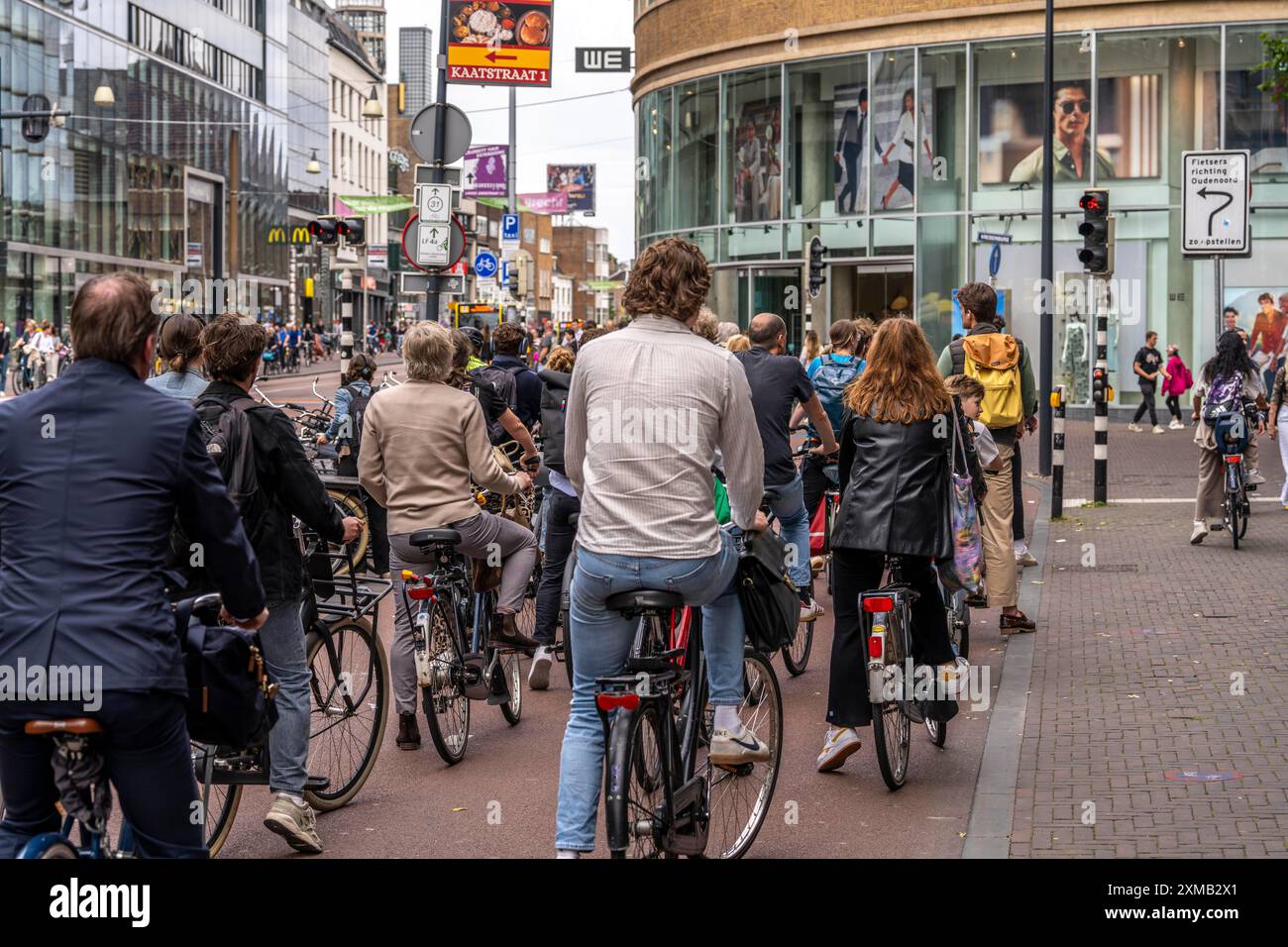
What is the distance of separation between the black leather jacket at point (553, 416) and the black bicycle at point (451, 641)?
1.61 metres

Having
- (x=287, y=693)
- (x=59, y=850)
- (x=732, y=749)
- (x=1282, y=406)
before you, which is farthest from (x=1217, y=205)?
(x=59, y=850)

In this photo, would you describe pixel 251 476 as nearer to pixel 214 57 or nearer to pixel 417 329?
pixel 417 329

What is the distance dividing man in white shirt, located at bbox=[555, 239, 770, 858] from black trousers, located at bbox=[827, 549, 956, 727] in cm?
203

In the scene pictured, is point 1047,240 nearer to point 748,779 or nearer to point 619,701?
point 748,779

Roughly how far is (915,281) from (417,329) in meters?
28.3

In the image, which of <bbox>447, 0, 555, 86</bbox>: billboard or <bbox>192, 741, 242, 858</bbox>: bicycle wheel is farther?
<bbox>447, 0, 555, 86</bbox>: billboard

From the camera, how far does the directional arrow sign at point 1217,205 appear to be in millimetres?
15906

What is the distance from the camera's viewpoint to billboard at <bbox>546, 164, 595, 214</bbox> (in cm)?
12069

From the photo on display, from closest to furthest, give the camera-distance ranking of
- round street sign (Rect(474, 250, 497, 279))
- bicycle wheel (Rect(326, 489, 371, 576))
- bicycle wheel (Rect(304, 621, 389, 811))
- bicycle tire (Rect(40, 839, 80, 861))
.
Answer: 1. bicycle tire (Rect(40, 839, 80, 861))
2. bicycle wheel (Rect(304, 621, 389, 811))
3. bicycle wheel (Rect(326, 489, 371, 576))
4. round street sign (Rect(474, 250, 497, 279))

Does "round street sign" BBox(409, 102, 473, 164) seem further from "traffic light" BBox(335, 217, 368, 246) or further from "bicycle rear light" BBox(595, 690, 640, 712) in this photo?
"bicycle rear light" BBox(595, 690, 640, 712)

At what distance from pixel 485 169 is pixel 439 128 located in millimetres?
34904

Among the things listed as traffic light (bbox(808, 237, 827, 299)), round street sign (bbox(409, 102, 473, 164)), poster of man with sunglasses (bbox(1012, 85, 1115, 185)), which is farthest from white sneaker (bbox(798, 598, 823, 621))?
poster of man with sunglasses (bbox(1012, 85, 1115, 185))
